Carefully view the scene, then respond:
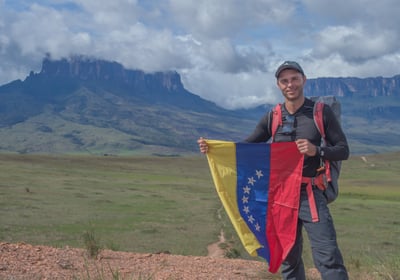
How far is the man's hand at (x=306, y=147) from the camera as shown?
18.9ft

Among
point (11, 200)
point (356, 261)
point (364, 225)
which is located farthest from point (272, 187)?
point (11, 200)

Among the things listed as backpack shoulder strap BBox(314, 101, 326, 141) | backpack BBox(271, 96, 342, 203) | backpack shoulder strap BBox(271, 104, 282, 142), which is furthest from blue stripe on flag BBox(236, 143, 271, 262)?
backpack shoulder strap BBox(314, 101, 326, 141)

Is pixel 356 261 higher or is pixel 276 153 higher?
pixel 276 153

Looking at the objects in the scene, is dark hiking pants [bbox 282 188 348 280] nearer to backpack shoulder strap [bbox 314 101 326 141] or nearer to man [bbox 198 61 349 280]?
man [bbox 198 61 349 280]

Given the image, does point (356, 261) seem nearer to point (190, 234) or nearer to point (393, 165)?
point (190, 234)

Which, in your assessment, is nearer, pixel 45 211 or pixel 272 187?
pixel 272 187

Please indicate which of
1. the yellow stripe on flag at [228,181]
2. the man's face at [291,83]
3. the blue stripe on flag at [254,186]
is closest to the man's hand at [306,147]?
the man's face at [291,83]

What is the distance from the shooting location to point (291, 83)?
6.12 metres

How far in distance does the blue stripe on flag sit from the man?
1.20ft

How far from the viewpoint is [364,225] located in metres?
35.1

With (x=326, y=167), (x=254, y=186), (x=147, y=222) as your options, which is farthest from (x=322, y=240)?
(x=147, y=222)

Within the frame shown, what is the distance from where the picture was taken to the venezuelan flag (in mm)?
6266

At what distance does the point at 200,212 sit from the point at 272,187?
33.9 m

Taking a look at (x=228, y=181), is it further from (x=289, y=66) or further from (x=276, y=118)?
(x=289, y=66)
